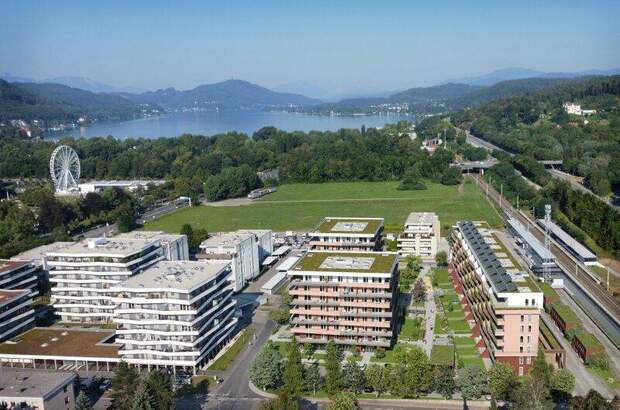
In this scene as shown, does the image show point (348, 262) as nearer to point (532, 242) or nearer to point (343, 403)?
point (343, 403)

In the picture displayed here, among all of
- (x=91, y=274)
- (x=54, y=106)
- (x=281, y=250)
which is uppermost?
(x=54, y=106)

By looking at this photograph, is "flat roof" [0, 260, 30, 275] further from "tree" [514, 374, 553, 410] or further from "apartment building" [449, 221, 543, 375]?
"tree" [514, 374, 553, 410]

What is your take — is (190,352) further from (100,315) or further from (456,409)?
(456,409)

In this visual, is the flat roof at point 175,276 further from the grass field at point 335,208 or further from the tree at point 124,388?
the grass field at point 335,208

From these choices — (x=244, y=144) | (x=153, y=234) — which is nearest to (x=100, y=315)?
(x=153, y=234)

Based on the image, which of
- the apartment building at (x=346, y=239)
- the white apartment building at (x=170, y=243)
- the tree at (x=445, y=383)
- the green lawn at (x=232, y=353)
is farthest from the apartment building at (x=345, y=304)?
the white apartment building at (x=170, y=243)

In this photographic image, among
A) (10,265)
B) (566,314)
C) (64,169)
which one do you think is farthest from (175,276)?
(64,169)

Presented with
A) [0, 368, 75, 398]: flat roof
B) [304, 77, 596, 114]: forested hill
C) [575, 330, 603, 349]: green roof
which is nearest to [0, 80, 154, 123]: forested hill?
[304, 77, 596, 114]: forested hill
